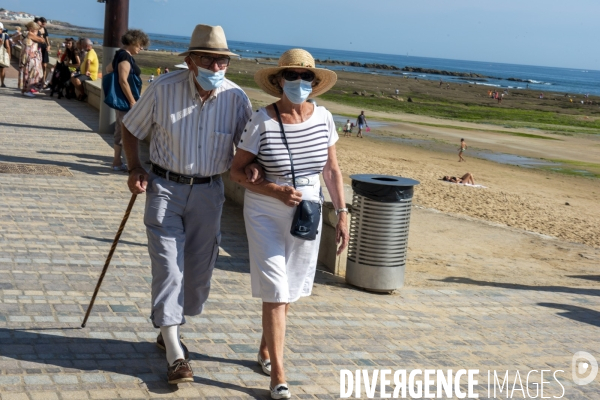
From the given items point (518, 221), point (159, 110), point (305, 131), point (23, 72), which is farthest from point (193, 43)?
point (23, 72)

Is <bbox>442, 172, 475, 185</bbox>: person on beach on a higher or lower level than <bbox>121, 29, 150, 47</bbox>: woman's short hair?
lower

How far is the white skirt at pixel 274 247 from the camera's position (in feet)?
15.4

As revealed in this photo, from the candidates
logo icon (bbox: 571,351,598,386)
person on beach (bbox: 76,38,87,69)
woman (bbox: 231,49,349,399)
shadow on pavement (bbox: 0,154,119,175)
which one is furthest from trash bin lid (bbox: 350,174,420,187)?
person on beach (bbox: 76,38,87,69)

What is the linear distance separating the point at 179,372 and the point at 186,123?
139cm

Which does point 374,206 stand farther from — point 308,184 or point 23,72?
point 23,72

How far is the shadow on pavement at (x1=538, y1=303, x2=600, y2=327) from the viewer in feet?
24.0

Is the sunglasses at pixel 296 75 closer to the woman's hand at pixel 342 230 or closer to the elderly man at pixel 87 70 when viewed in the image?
the woman's hand at pixel 342 230

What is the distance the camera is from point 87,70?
20.2 metres

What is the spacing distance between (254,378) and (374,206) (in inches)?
104

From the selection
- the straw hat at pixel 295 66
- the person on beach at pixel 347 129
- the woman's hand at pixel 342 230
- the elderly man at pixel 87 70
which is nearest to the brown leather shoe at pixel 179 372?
the woman's hand at pixel 342 230

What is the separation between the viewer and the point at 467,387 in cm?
526

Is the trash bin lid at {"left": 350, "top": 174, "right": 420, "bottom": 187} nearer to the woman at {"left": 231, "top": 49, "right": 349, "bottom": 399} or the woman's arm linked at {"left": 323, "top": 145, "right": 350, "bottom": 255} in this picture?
the woman's arm linked at {"left": 323, "top": 145, "right": 350, "bottom": 255}

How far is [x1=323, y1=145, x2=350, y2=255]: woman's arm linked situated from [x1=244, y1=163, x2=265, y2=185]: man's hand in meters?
0.47

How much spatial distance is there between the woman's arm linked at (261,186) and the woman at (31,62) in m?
16.9
